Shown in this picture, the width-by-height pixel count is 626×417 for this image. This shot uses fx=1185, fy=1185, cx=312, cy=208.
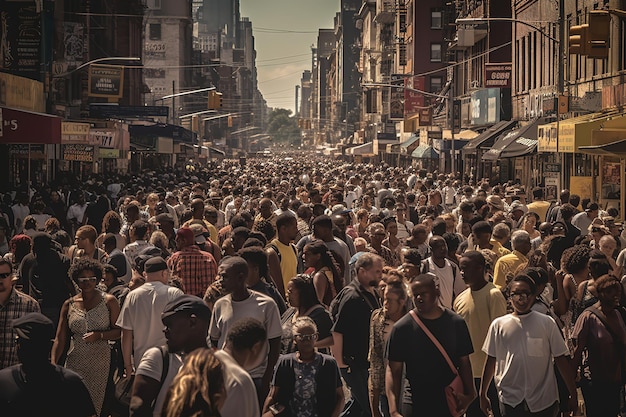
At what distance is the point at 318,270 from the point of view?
439 inches

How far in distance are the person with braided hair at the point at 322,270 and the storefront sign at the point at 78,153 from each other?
3495 centimetres

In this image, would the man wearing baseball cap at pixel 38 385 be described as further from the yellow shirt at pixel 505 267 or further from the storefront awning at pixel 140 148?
the storefront awning at pixel 140 148

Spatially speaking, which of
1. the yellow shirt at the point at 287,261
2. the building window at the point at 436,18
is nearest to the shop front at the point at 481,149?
the building window at the point at 436,18

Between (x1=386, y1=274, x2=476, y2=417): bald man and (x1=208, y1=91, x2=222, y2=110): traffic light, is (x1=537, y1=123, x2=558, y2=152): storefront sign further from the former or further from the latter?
(x1=386, y1=274, x2=476, y2=417): bald man

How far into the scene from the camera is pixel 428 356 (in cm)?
772

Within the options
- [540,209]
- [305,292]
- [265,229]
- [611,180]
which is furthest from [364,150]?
[305,292]

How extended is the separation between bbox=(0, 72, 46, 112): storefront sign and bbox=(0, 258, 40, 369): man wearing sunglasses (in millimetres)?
25174

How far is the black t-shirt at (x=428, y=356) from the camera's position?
771 centimetres

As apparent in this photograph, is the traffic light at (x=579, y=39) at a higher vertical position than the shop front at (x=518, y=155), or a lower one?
higher

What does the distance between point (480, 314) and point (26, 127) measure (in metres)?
26.4

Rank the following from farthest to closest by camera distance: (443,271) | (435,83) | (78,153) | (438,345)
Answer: (435,83), (78,153), (443,271), (438,345)

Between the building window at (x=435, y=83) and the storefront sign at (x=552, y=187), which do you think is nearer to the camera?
the storefront sign at (x=552, y=187)

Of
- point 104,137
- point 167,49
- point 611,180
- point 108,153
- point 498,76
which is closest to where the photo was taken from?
point 611,180

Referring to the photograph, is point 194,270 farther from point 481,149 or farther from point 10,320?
point 481,149
